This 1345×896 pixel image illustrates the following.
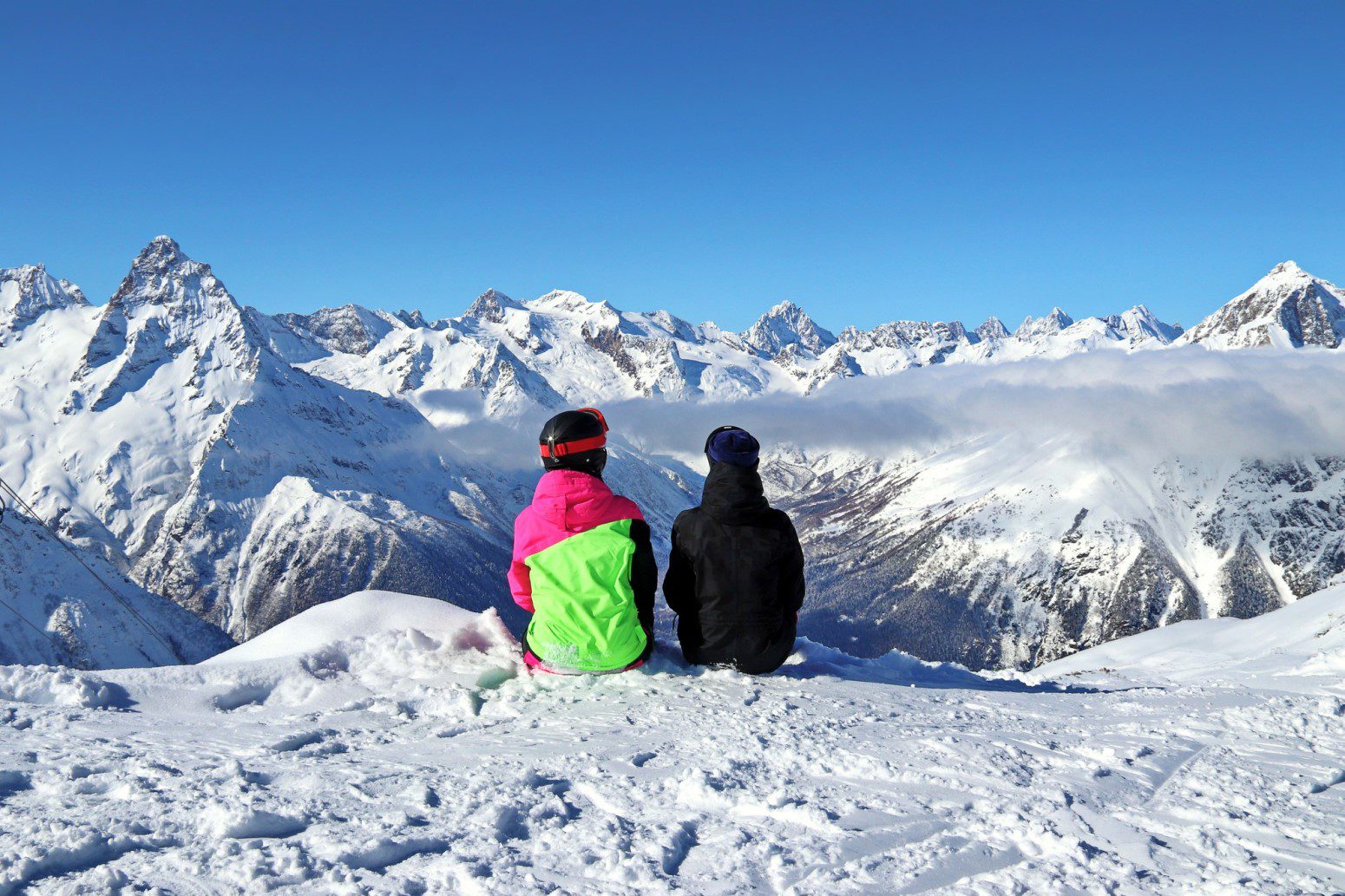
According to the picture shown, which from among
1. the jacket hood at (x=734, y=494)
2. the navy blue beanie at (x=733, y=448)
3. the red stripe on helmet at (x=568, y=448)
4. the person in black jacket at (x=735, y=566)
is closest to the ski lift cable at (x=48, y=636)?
the red stripe on helmet at (x=568, y=448)

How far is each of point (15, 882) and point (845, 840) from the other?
4663 mm

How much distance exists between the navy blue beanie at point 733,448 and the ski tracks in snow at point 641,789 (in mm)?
2687

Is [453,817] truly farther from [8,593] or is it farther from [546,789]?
[8,593]

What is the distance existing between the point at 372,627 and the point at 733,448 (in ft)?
17.9

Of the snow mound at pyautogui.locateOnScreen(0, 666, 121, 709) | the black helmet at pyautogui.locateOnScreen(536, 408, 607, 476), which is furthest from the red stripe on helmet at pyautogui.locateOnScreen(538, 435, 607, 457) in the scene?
the snow mound at pyautogui.locateOnScreen(0, 666, 121, 709)

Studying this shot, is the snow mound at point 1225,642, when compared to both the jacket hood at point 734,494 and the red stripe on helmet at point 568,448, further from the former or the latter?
the red stripe on helmet at point 568,448

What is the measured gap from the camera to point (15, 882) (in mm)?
4375

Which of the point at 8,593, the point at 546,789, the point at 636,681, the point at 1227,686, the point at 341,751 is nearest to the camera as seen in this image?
the point at 546,789

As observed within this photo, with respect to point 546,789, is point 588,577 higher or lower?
higher

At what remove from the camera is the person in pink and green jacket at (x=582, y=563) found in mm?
9789

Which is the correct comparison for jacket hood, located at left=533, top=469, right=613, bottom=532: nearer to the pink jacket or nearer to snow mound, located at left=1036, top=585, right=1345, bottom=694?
the pink jacket

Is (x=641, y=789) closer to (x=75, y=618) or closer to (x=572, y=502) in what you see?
(x=572, y=502)

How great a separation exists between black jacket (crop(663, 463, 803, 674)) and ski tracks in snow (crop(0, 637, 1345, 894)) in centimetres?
89

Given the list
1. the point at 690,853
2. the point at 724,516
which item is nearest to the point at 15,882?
the point at 690,853
